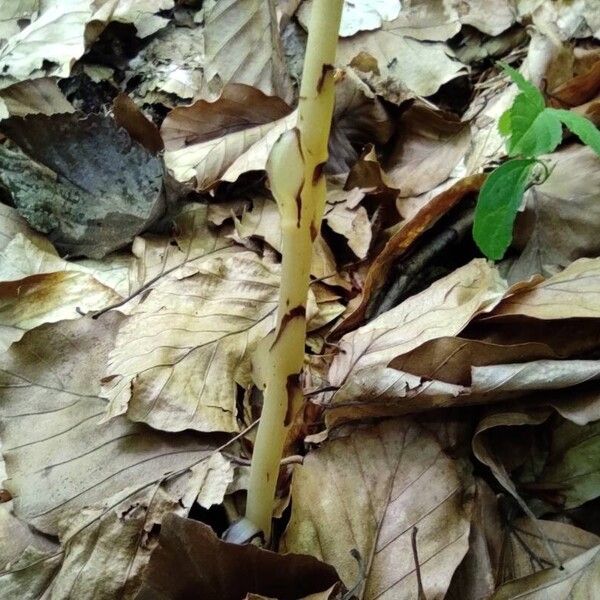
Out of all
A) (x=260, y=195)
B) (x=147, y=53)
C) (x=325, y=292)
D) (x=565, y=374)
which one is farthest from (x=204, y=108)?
(x=565, y=374)

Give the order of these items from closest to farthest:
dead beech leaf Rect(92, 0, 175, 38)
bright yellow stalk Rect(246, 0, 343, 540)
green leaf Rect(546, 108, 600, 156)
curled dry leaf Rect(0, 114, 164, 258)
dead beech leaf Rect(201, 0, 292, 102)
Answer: bright yellow stalk Rect(246, 0, 343, 540) < green leaf Rect(546, 108, 600, 156) < curled dry leaf Rect(0, 114, 164, 258) < dead beech leaf Rect(201, 0, 292, 102) < dead beech leaf Rect(92, 0, 175, 38)

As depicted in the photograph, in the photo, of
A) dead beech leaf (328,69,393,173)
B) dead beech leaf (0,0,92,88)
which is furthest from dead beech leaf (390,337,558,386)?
dead beech leaf (0,0,92,88)

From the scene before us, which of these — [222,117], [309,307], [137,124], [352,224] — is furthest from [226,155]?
[309,307]

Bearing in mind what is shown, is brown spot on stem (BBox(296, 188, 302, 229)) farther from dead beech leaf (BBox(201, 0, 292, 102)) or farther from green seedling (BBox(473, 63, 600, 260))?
dead beech leaf (BBox(201, 0, 292, 102))

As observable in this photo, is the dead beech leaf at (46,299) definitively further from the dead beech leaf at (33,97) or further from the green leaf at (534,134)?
the green leaf at (534,134)

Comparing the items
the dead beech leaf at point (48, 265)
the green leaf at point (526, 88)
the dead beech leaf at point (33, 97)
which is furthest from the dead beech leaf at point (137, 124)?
the green leaf at point (526, 88)
